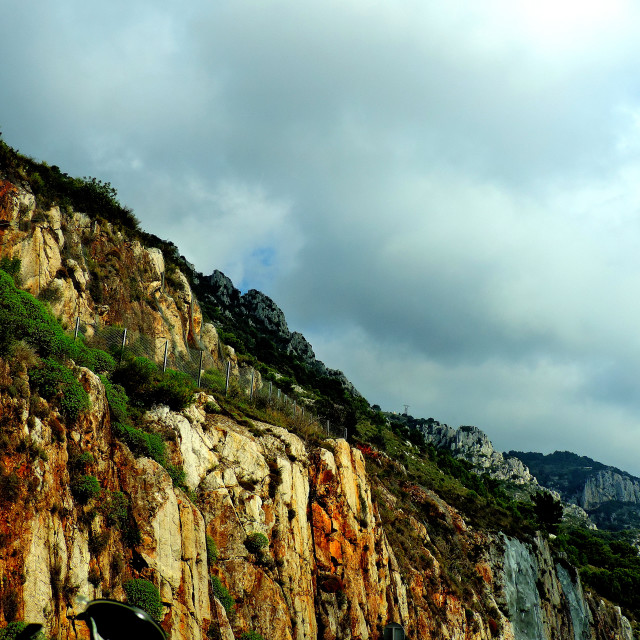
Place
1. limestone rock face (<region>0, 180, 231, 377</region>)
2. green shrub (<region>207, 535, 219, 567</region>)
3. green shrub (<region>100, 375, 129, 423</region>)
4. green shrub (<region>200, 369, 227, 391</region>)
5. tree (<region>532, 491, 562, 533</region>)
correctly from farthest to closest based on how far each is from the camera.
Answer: tree (<region>532, 491, 562, 533</region>) → green shrub (<region>200, 369, 227, 391</region>) → limestone rock face (<region>0, 180, 231, 377</region>) → green shrub (<region>207, 535, 219, 567</region>) → green shrub (<region>100, 375, 129, 423</region>)

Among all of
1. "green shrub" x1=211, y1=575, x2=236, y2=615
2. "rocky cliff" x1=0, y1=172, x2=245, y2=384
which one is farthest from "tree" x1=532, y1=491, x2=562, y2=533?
"green shrub" x1=211, y1=575, x2=236, y2=615

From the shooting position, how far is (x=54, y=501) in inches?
452

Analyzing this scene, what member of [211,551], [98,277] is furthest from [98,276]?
[211,551]

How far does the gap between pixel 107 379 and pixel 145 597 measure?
7.65 meters

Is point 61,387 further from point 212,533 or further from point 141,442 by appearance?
point 212,533

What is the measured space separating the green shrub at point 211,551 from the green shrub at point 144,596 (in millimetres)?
3501

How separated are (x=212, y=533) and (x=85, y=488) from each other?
6.07m

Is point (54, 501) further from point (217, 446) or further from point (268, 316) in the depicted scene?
point (268, 316)

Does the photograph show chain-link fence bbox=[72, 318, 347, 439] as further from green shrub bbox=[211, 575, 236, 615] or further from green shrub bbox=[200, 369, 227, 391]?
green shrub bbox=[211, 575, 236, 615]

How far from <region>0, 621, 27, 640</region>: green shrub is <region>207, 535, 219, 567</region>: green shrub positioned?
7602 millimetres

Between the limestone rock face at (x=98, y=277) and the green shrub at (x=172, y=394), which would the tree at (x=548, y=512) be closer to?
the limestone rock face at (x=98, y=277)

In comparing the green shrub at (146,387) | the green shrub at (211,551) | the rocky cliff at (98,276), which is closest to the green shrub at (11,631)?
the green shrub at (211,551)

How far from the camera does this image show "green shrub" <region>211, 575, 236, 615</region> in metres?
16.0

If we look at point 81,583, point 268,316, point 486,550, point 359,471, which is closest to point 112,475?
point 81,583
